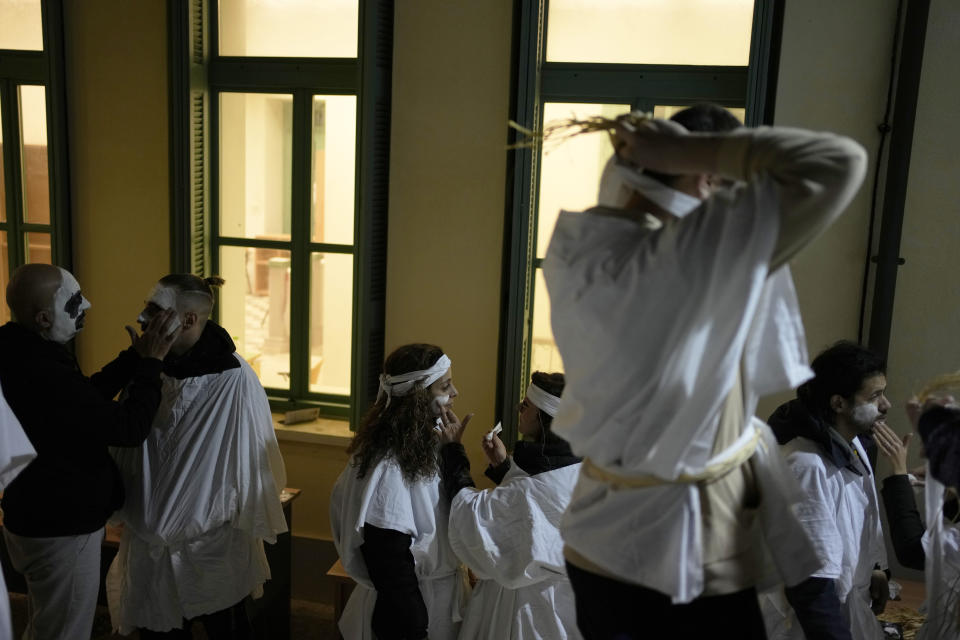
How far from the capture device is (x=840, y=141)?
36.8 inches

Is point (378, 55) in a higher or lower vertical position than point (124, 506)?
higher

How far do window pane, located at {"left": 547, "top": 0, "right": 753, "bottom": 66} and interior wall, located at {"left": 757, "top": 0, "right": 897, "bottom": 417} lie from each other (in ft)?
0.84

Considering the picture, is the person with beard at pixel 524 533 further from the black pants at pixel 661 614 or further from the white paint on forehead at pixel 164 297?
the black pants at pixel 661 614

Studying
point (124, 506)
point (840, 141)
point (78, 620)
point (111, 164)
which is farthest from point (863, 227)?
point (111, 164)

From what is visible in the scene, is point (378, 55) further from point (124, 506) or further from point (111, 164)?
point (124, 506)

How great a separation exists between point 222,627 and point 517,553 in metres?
1.14

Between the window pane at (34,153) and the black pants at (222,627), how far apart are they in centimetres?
216

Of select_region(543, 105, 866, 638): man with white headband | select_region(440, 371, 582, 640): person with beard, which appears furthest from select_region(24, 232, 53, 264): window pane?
select_region(543, 105, 866, 638): man with white headband

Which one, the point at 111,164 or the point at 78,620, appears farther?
the point at 111,164

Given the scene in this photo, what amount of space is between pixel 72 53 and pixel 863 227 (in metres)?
3.33

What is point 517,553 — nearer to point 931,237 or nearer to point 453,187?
point 453,187

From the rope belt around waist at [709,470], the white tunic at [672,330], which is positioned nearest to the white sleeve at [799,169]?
the white tunic at [672,330]

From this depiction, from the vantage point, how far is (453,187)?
3.44m

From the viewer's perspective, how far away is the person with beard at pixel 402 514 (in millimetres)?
2258
